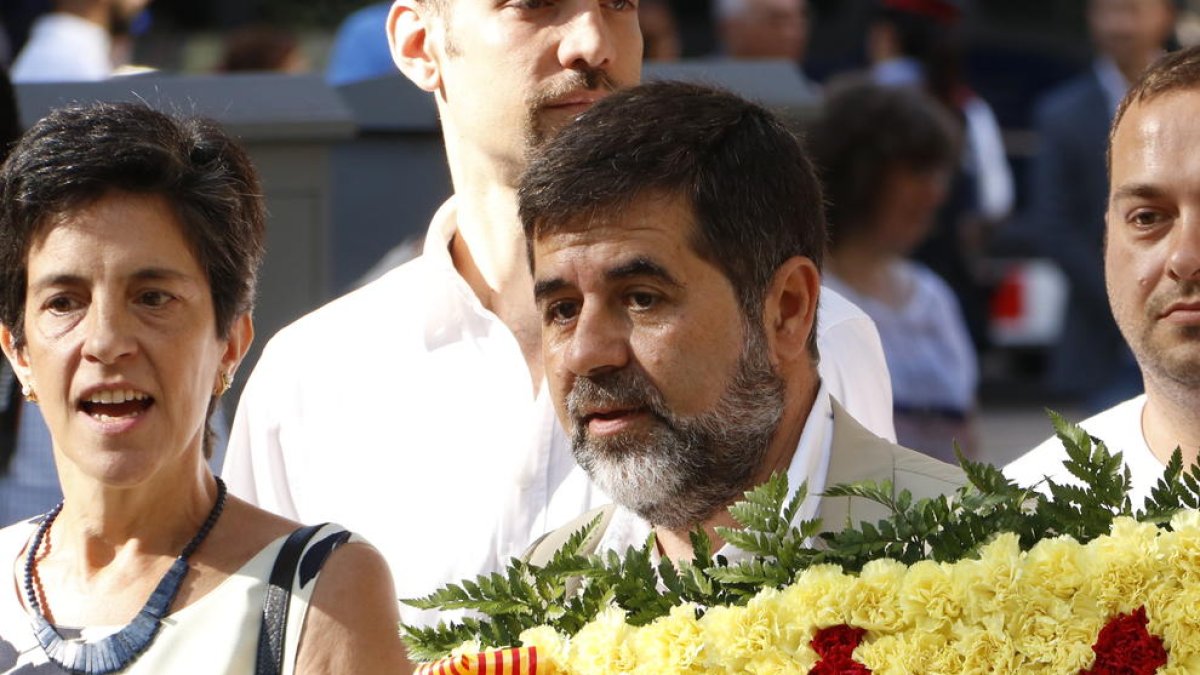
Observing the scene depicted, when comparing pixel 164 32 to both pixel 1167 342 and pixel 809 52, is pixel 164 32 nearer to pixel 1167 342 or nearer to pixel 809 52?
pixel 809 52

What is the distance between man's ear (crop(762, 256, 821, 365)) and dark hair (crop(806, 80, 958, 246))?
363 centimetres

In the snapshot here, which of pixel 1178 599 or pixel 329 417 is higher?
pixel 329 417

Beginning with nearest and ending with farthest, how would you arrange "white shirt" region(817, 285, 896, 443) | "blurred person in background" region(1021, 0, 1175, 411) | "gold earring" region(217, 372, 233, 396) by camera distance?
1. "gold earring" region(217, 372, 233, 396)
2. "white shirt" region(817, 285, 896, 443)
3. "blurred person in background" region(1021, 0, 1175, 411)

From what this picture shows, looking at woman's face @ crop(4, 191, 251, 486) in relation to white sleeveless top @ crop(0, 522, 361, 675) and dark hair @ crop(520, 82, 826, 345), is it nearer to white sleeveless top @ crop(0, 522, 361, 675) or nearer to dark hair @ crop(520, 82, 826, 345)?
white sleeveless top @ crop(0, 522, 361, 675)

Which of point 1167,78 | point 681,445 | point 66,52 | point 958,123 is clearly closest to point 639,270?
point 681,445

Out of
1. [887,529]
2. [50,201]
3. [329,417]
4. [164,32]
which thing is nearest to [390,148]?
[329,417]

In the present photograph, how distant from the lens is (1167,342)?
3.86m

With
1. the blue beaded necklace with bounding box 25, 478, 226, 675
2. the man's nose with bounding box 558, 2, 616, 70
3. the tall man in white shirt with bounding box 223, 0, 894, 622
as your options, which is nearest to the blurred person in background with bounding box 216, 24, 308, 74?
the tall man in white shirt with bounding box 223, 0, 894, 622

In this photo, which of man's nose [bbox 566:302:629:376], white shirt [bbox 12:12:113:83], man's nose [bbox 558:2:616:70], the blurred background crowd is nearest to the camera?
man's nose [bbox 566:302:629:376]

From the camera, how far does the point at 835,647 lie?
9.63ft

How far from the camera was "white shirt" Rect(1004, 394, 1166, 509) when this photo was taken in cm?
389

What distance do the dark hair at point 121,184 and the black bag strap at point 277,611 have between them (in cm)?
43

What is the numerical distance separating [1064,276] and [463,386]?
6.10 m

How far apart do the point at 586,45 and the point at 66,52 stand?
18.5 ft
